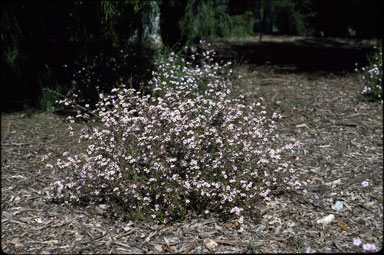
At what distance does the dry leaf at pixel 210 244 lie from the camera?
286cm

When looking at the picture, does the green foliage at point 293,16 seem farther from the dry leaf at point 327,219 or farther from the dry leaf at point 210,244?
the dry leaf at point 210,244

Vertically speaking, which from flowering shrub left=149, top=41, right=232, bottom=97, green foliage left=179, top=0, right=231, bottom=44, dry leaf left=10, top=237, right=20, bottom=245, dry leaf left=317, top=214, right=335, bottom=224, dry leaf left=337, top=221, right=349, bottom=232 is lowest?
dry leaf left=337, top=221, right=349, bottom=232

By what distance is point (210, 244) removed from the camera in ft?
9.50

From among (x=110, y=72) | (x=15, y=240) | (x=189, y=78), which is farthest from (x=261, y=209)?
(x=110, y=72)

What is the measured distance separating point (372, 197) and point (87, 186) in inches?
104

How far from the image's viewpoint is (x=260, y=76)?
323 inches

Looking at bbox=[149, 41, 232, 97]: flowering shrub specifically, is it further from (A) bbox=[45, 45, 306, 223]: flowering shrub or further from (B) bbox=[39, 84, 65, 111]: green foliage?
(B) bbox=[39, 84, 65, 111]: green foliage

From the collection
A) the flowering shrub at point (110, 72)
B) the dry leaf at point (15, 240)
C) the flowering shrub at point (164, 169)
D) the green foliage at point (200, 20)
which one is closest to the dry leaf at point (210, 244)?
the flowering shrub at point (164, 169)

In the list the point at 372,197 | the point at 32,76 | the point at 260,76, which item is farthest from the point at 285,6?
the point at 372,197

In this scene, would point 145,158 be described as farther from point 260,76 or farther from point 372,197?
point 260,76

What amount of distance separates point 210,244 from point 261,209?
0.71 m

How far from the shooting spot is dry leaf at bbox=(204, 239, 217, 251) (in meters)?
2.86

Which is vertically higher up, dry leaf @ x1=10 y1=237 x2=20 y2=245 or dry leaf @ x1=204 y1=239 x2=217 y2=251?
dry leaf @ x1=10 y1=237 x2=20 y2=245

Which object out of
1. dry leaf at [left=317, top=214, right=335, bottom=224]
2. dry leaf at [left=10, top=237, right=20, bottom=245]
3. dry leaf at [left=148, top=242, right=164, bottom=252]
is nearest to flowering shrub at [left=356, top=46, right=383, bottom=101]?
dry leaf at [left=317, top=214, right=335, bottom=224]
